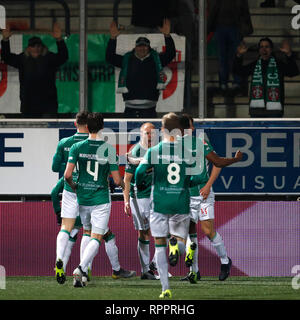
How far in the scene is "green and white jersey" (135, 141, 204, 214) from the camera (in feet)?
33.1

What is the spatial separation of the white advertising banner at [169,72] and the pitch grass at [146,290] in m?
2.73

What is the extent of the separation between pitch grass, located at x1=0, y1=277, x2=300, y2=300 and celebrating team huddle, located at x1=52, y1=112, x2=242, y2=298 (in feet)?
0.77

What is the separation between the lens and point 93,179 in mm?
11578

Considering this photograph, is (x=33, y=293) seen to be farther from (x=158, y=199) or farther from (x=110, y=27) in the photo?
(x=110, y=27)

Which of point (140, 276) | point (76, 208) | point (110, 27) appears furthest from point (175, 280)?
point (110, 27)

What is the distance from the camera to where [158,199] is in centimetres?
1026

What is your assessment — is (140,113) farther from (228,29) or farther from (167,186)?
(167,186)

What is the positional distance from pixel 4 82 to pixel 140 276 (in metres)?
3.57

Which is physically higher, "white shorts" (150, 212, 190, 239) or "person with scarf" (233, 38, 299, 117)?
"person with scarf" (233, 38, 299, 117)

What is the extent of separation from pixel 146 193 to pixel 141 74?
266 cm

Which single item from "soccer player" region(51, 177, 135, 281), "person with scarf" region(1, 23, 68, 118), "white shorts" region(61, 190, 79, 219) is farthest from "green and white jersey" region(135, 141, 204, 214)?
"person with scarf" region(1, 23, 68, 118)

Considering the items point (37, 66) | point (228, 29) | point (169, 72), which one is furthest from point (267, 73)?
point (37, 66)

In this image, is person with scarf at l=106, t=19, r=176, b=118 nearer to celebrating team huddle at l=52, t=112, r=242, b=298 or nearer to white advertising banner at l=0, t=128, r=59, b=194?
white advertising banner at l=0, t=128, r=59, b=194

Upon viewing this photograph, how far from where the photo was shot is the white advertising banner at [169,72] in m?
14.9
